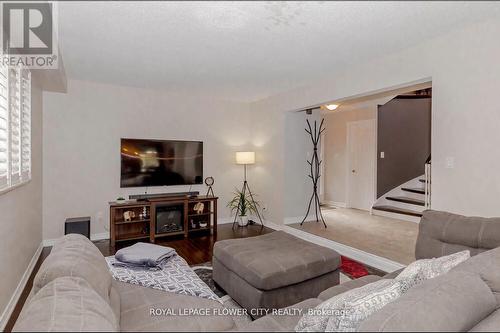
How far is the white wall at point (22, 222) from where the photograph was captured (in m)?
2.30

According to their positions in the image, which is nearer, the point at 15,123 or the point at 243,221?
the point at 15,123

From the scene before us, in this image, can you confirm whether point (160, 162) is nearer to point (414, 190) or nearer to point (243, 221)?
point (243, 221)

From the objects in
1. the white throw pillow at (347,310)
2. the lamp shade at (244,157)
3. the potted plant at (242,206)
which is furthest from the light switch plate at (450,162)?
the potted plant at (242,206)

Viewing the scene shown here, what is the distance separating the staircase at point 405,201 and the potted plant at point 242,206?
8.61 feet

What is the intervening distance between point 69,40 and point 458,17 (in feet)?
11.4

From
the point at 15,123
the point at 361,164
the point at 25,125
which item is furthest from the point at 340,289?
the point at 361,164

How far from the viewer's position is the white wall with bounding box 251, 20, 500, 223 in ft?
8.13

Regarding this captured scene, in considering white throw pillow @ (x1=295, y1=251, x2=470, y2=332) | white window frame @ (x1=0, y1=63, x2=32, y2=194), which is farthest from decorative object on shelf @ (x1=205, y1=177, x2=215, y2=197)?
white throw pillow @ (x1=295, y1=251, x2=470, y2=332)

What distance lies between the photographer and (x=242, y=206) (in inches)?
217

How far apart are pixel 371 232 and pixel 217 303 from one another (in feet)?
11.9

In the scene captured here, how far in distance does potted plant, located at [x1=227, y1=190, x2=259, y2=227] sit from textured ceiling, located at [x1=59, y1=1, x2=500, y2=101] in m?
2.43

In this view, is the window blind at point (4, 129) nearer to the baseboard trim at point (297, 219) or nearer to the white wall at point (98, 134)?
→ the white wall at point (98, 134)

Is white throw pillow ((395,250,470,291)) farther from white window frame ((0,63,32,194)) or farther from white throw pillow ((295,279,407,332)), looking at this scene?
white window frame ((0,63,32,194))

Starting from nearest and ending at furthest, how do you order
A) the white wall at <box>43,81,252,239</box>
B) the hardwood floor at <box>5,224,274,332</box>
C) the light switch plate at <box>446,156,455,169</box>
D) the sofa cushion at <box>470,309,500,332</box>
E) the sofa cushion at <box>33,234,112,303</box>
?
the sofa cushion at <box>470,309,500,332</box>
the sofa cushion at <box>33,234,112,303</box>
the light switch plate at <box>446,156,455,169</box>
the hardwood floor at <box>5,224,274,332</box>
the white wall at <box>43,81,252,239</box>
